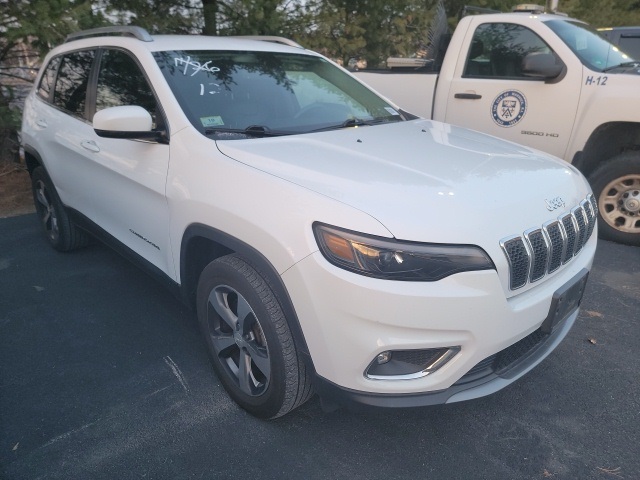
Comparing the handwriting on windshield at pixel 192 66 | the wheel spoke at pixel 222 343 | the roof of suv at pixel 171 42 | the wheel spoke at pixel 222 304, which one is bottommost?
the wheel spoke at pixel 222 343

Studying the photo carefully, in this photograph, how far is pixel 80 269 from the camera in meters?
4.20

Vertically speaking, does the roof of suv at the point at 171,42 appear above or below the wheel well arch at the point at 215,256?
above

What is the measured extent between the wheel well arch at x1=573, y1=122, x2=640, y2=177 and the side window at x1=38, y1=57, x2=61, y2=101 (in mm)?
4445

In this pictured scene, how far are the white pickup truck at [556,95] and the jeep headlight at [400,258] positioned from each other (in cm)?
324

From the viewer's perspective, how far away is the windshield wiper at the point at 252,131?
2634 millimetres

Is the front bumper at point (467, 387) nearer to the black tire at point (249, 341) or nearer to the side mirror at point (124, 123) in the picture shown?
the black tire at point (249, 341)

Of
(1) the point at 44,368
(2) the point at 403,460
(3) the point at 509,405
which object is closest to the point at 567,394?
(3) the point at 509,405

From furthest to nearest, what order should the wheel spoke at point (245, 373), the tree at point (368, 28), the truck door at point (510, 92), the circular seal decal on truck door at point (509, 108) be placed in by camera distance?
the tree at point (368, 28), the circular seal decal on truck door at point (509, 108), the truck door at point (510, 92), the wheel spoke at point (245, 373)

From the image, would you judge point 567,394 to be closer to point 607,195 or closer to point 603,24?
point 607,195

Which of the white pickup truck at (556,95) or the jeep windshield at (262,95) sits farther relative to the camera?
the white pickup truck at (556,95)

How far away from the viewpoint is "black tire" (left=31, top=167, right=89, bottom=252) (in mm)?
4219

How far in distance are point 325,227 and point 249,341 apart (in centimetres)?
74

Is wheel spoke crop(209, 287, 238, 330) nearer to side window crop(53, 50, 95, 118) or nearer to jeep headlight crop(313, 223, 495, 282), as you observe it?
jeep headlight crop(313, 223, 495, 282)

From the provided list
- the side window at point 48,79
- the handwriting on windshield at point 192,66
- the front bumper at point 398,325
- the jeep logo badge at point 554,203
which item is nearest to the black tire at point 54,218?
the side window at point 48,79
